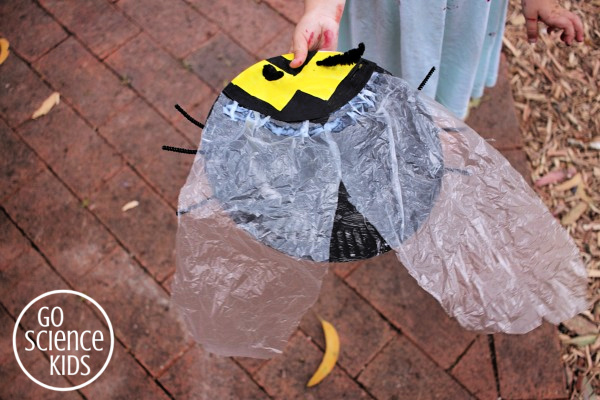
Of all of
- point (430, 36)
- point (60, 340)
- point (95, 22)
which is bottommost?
point (60, 340)

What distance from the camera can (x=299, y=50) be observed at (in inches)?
52.6

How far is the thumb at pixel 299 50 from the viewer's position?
131 centimetres

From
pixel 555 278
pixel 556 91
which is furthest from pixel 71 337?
pixel 556 91

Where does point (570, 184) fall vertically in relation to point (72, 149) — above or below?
above

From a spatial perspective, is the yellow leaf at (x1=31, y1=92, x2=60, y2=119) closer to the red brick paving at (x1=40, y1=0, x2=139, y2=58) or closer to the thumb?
the red brick paving at (x1=40, y1=0, x2=139, y2=58)

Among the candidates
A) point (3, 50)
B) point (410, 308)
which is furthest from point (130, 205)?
point (410, 308)

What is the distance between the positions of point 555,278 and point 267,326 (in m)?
0.66

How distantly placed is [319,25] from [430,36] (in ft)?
1.24

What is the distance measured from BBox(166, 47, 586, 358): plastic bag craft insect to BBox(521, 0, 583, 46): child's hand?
525mm

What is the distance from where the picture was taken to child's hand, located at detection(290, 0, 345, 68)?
1.43 meters

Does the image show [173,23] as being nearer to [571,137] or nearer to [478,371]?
[571,137]

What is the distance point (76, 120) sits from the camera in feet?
8.23

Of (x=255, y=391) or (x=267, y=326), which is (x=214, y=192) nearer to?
(x=267, y=326)

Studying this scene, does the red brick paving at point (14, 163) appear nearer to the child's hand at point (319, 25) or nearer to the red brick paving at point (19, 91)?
the red brick paving at point (19, 91)
